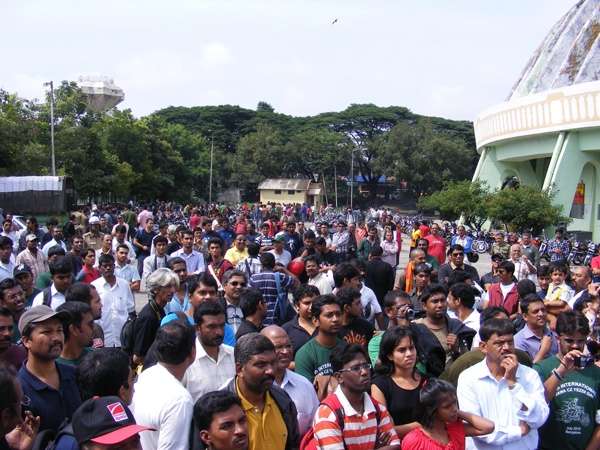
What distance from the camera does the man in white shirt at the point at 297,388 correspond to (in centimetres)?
360

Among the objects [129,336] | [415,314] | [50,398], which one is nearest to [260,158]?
[415,314]

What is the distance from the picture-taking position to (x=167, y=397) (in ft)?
10.5

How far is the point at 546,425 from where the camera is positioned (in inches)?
161

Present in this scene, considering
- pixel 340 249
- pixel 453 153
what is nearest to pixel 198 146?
pixel 453 153

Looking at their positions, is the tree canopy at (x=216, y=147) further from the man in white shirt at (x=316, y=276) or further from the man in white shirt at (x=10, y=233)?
the man in white shirt at (x=316, y=276)

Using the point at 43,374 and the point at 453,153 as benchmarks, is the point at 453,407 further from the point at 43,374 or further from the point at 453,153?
the point at 453,153

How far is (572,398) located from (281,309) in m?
3.39

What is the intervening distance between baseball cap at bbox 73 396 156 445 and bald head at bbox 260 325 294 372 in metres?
1.28

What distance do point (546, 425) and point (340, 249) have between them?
7.25 m

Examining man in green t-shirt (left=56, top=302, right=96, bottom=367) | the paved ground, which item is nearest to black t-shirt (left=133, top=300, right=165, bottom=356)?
man in green t-shirt (left=56, top=302, right=96, bottom=367)

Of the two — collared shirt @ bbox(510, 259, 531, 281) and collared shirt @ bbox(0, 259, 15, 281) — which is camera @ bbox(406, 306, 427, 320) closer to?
collared shirt @ bbox(510, 259, 531, 281)

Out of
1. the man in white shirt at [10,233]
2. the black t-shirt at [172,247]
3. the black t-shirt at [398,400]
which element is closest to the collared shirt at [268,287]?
the black t-shirt at [398,400]

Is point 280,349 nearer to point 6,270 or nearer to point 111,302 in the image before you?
point 111,302

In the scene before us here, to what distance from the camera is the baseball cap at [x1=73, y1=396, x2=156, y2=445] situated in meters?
→ 2.43
